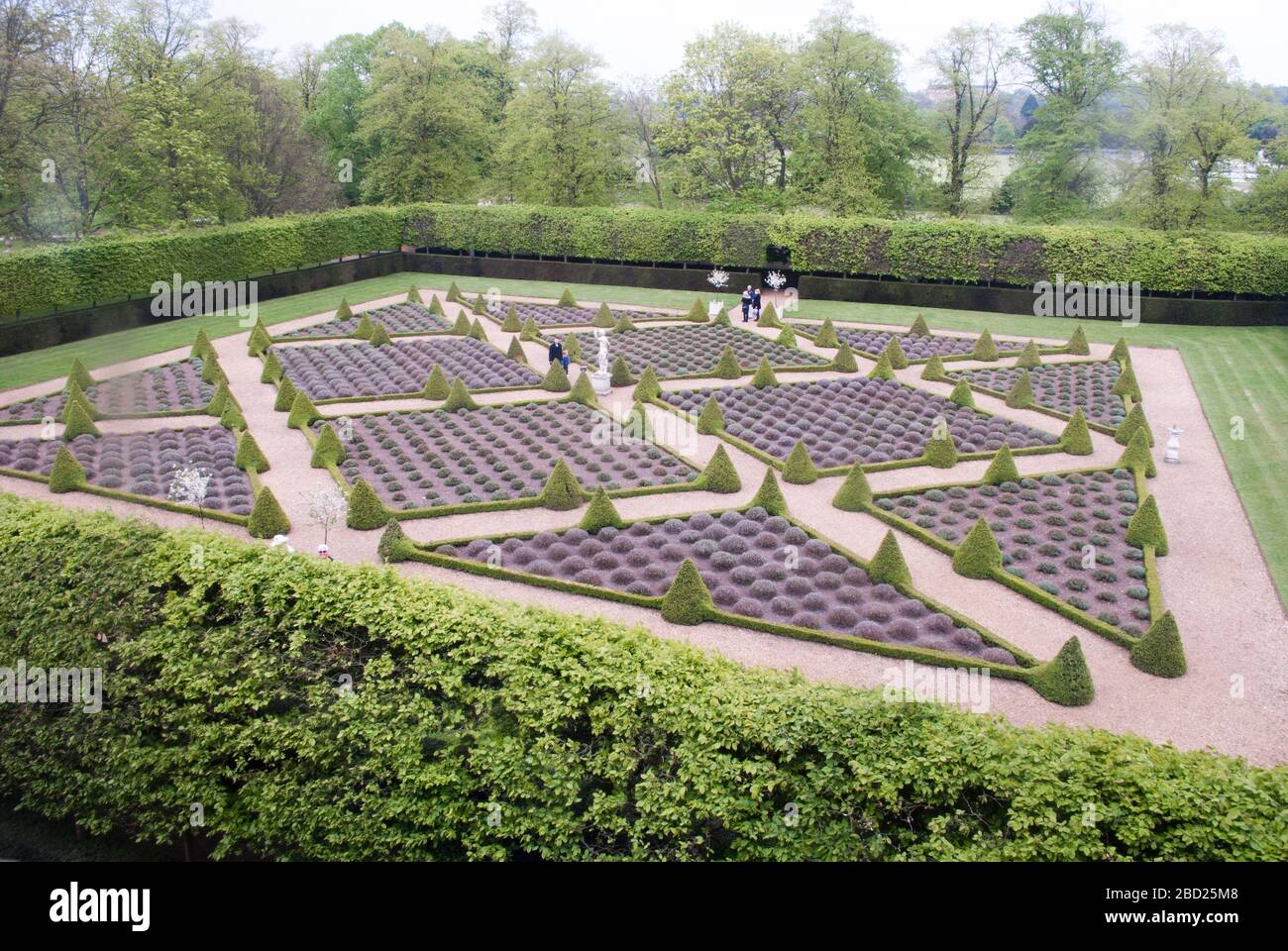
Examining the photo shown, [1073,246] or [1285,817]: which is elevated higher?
[1073,246]

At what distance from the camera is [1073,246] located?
4462cm

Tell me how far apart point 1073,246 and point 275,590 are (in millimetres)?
41440

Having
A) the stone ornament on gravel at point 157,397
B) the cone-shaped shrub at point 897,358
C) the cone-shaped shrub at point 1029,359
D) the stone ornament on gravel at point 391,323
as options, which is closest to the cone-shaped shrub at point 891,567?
the cone-shaped shrub at point 897,358

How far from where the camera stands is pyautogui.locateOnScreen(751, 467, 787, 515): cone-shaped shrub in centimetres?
2172

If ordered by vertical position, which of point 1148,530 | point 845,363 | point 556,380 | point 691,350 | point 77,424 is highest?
point 691,350

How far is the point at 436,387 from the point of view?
30234 millimetres

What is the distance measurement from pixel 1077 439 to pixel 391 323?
1054 inches

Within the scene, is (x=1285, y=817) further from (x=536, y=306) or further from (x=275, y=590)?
(x=536, y=306)

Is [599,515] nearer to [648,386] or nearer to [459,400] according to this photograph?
[459,400]

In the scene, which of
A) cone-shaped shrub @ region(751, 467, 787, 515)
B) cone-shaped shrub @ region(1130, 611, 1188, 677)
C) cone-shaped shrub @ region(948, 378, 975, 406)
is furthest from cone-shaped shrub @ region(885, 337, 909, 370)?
cone-shaped shrub @ region(1130, 611, 1188, 677)

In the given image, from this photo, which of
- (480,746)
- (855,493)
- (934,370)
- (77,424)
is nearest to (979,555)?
(855,493)

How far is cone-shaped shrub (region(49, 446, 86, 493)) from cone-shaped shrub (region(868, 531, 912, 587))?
17594mm
